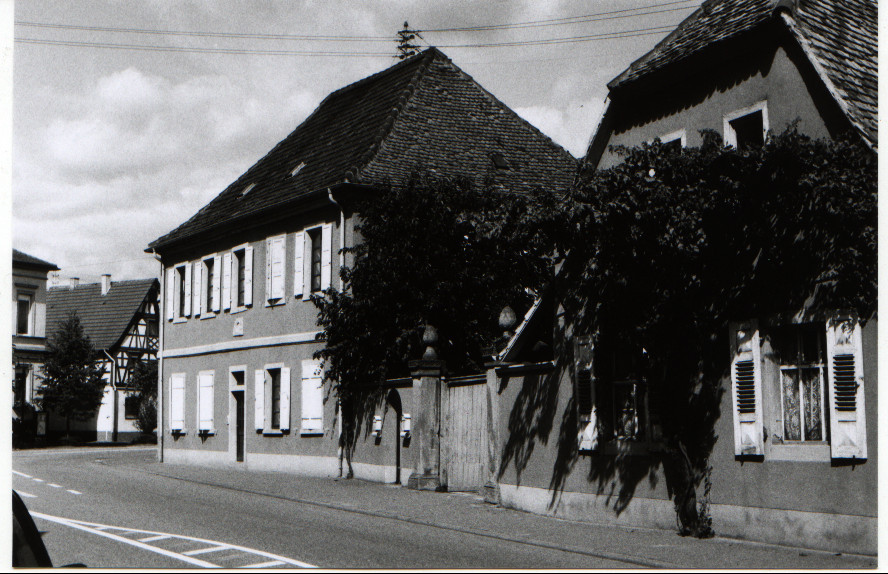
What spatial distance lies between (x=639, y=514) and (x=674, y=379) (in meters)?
1.74

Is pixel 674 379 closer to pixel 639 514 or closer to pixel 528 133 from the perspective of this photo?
pixel 639 514

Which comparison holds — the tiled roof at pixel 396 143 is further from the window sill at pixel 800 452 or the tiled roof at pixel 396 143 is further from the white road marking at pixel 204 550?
the window sill at pixel 800 452

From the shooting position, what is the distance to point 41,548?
6238 mm

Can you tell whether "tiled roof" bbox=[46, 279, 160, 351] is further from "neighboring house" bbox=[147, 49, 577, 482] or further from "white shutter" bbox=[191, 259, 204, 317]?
"white shutter" bbox=[191, 259, 204, 317]

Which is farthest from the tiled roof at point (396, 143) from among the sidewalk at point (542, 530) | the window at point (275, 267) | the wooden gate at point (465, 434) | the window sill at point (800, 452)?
the window sill at point (800, 452)

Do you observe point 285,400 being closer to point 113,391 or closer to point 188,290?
point 188,290

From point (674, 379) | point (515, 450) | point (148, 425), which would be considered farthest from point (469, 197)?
point (148, 425)

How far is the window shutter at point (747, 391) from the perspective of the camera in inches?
457

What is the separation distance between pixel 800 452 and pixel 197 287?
858 inches

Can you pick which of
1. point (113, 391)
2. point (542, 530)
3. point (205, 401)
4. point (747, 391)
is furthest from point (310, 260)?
point (113, 391)

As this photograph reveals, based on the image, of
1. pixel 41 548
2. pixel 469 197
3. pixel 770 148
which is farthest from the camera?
pixel 469 197

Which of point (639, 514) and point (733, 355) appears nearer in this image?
point (733, 355)

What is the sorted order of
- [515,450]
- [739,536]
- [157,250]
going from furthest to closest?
1. [157,250]
2. [515,450]
3. [739,536]

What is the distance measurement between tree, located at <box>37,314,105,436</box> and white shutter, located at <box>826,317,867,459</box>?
125ft
